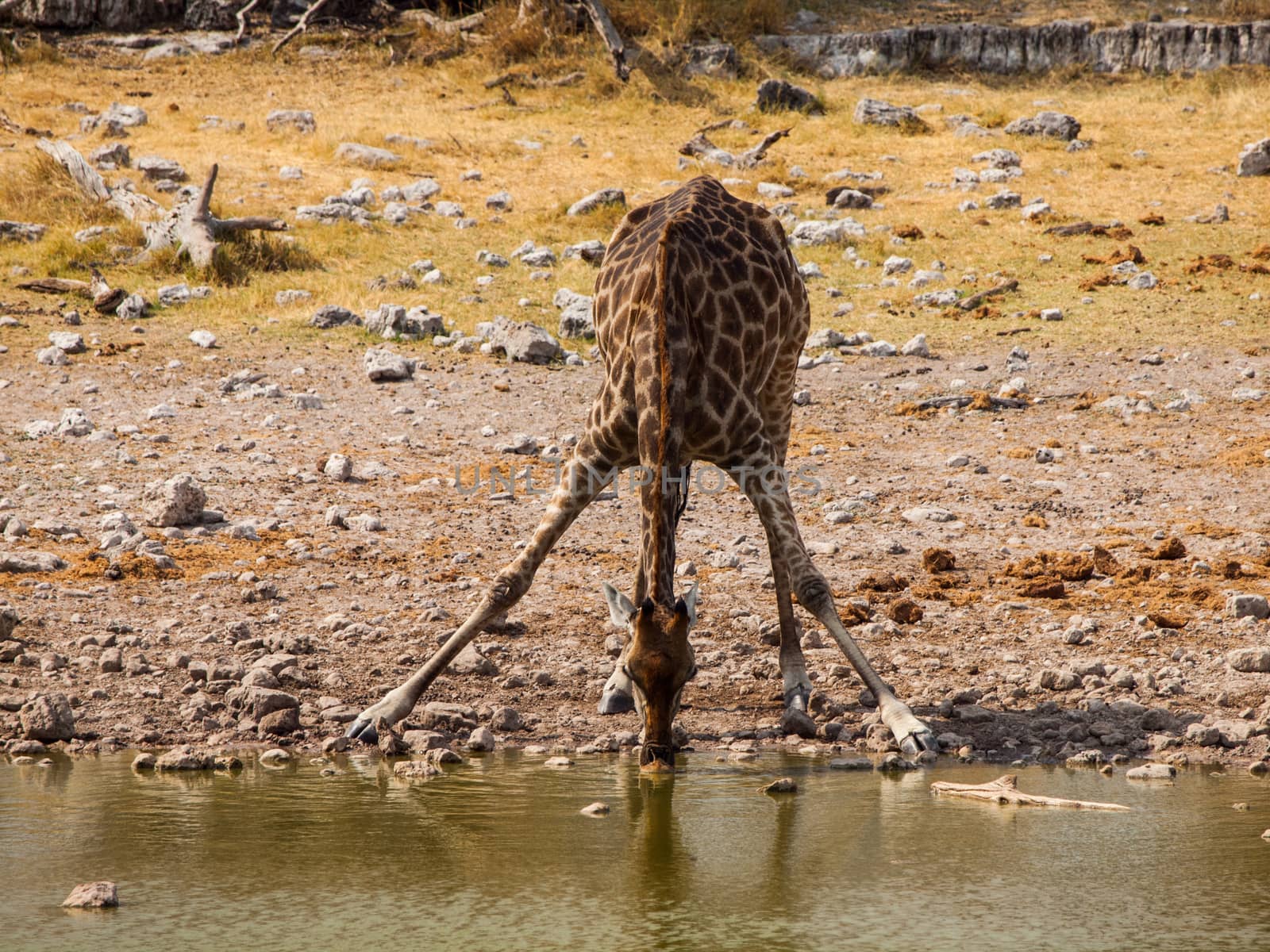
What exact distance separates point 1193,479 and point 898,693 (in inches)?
159

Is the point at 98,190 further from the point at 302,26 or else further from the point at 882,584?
the point at 882,584

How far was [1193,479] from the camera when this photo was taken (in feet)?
31.7

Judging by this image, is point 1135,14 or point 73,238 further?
point 1135,14

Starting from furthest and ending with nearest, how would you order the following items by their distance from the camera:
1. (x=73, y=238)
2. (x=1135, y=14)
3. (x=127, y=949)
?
1. (x=1135, y=14)
2. (x=73, y=238)
3. (x=127, y=949)

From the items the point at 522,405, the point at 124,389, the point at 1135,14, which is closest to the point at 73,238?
the point at 124,389

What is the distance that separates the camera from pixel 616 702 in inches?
258

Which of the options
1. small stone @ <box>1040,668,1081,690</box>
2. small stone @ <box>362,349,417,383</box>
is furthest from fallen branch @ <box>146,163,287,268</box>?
small stone @ <box>1040,668,1081,690</box>

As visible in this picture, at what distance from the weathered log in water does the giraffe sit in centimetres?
1737

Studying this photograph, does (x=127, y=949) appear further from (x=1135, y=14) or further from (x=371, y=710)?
(x=1135, y=14)

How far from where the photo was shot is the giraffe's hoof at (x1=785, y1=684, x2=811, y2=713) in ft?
21.1

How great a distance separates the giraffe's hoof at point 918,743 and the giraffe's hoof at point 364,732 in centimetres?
223

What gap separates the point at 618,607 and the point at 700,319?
1.39 m

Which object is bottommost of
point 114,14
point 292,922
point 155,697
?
point 155,697

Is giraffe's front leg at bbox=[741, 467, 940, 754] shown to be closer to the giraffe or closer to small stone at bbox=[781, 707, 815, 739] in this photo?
the giraffe
